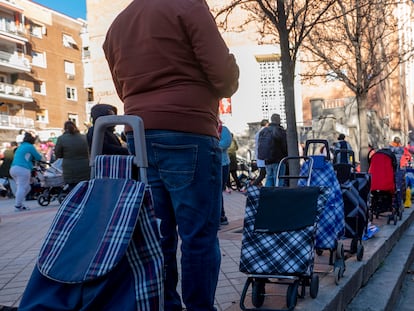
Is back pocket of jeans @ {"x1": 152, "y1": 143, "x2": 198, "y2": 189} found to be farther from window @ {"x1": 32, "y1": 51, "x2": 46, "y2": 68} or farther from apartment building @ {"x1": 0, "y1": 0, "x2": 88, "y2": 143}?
window @ {"x1": 32, "y1": 51, "x2": 46, "y2": 68}

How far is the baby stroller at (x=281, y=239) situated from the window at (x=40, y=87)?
1750 inches

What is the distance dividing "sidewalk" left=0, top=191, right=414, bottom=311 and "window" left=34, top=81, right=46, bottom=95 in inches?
1539

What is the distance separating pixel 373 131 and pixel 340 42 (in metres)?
12.8

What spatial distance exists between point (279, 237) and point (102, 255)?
5.85 feet

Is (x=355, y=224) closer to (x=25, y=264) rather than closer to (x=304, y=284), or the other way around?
(x=304, y=284)

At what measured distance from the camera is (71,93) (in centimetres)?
4819

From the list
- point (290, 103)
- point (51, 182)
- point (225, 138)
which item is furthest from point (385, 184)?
point (51, 182)

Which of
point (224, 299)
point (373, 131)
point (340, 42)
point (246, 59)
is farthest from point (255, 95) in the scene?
point (224, 299)

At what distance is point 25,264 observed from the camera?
4.80 meters

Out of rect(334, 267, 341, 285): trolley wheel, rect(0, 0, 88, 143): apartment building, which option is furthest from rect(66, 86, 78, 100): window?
rect(334, 267, 341, 285): trolley wheel

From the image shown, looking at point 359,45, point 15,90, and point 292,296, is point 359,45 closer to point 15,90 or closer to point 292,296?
point 292,296

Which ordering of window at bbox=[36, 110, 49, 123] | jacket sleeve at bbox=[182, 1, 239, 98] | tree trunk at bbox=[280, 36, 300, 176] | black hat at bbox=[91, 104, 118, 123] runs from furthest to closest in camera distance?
window at bbox=[36, 110, 49, 123] → tree trunk at bbox=[280, 36, 300, 176] → black hat at bbox=[91, 104, 118, 123] → jacket sleeve at bbox=[182, 1, 239, 98]

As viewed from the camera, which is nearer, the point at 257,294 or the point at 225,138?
the point at 257,294

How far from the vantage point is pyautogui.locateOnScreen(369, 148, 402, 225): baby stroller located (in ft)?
22.7
